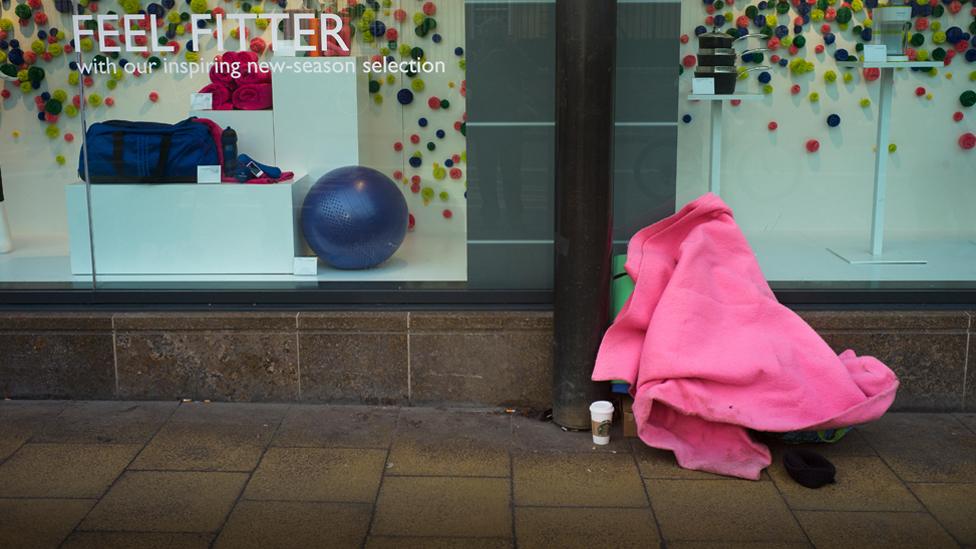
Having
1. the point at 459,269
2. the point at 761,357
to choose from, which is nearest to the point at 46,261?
the point at 459,269

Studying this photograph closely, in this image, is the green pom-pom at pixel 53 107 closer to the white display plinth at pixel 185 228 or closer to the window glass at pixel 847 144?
the white display plinth at pixel 185 228

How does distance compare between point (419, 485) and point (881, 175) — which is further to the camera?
point (881, 175)

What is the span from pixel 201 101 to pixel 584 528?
242 centimetres

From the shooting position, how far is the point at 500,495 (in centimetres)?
388

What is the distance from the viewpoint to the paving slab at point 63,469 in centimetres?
390

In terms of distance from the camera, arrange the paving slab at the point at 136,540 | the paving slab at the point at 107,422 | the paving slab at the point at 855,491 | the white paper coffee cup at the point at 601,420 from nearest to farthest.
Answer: the paving slab at the point at 136,540 → the paving slab at the point at 855,491 → the white paper coffee cup at the point at 601,420 → the paving slab at the point at 107,422

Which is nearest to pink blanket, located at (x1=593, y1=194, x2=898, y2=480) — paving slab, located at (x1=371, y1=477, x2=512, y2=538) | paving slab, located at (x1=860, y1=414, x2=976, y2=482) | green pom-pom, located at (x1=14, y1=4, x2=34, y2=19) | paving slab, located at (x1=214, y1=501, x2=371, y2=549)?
paving slab, located at (x1=860, y1=414, x2=976, y2=482)

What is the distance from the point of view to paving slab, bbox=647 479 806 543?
11.8 feet

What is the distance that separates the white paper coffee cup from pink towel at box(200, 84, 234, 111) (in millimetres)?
1955

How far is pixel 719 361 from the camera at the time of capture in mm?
4047

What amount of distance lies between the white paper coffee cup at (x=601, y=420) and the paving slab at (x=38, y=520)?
1803 mm

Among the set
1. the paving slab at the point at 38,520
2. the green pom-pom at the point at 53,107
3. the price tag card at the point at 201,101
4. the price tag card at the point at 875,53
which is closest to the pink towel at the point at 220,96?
the price tag card at the point at 201,101

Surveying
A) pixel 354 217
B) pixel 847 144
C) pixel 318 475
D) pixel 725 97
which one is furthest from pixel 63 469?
pixel 847 144

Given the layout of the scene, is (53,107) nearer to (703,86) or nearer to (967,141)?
(703,86)
